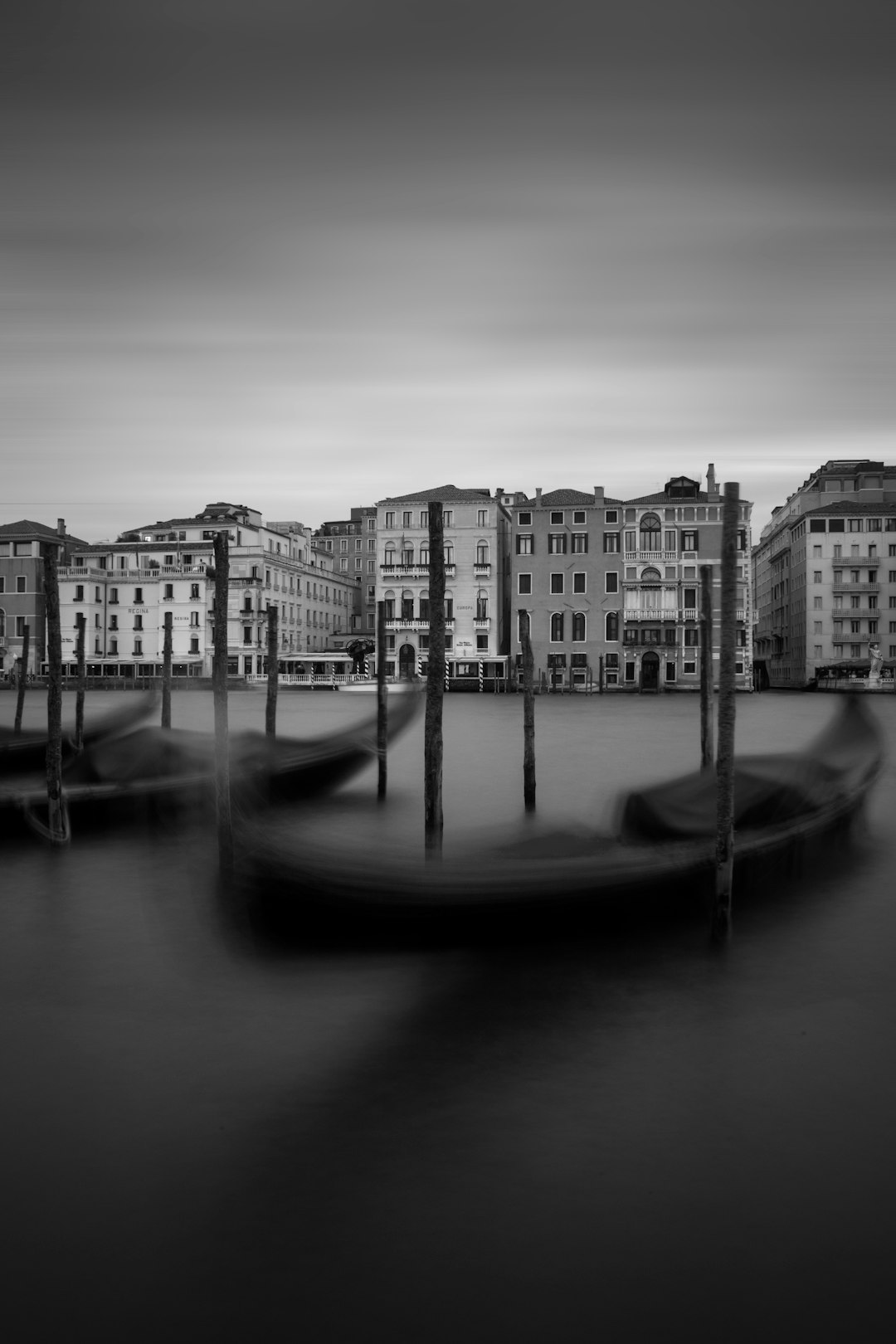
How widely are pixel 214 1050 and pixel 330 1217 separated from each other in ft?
5.97

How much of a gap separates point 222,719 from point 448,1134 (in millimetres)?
5469

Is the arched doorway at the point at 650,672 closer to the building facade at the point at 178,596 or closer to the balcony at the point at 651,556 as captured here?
the balcony at the point at 651,556

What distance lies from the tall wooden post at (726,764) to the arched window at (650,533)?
120 feet

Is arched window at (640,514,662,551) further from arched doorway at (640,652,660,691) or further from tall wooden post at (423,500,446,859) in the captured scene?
tall wooden post at (423,500,446,859)

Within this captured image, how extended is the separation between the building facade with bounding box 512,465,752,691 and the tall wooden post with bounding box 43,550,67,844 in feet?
106

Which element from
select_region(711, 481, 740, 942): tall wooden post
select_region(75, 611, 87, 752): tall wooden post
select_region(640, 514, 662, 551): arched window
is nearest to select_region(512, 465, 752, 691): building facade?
select_region(640, 514, 662, 551): arched window

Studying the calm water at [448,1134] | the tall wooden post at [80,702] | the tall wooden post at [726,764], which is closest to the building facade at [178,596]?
the tall wooden post at [80,702]

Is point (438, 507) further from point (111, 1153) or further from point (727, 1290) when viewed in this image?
point (727, 1290)

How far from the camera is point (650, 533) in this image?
43.8 m

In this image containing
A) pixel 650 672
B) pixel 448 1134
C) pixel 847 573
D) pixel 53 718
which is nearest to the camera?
pixel 448 1134

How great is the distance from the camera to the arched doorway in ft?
148

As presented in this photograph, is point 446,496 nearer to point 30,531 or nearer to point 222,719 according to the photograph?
point 30,531

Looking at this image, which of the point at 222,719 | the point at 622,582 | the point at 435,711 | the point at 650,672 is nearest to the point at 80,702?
the point at 222,719

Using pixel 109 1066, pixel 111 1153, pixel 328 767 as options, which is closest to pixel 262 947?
pixel 109 1066
